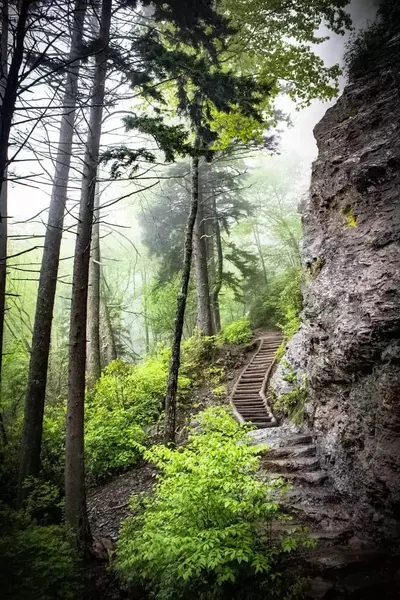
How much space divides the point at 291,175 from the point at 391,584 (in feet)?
72.7

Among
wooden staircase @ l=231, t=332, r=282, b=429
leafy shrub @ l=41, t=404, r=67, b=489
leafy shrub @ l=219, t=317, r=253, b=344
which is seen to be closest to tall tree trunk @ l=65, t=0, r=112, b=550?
leafy shrub @ l=41, t=404, r=67, b=489

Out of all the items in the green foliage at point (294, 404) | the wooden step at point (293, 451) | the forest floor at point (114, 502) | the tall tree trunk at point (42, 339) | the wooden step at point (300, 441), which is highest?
the tall tree trunk at point (42, 339)

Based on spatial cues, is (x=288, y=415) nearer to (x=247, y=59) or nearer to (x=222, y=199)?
(x=247, y=59)

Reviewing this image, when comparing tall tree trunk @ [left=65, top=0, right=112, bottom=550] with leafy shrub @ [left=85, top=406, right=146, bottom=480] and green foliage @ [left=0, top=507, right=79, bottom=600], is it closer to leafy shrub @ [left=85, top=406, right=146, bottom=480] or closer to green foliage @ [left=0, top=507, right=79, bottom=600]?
green foliage @ [left=0, top=507, right=79, bottom=600]

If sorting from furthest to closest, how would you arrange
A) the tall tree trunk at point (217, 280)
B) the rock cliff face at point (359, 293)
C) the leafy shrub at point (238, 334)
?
the tall tree trunk at point (217, 280) < the leafy shrub at point (238, 334) < the rock cliff face at point (359, 293)

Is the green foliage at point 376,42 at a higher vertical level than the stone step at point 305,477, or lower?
higher

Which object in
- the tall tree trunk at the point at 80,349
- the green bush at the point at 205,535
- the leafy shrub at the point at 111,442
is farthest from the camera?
the leafy shrub at the point at 111,442

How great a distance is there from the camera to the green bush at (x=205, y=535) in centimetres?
329

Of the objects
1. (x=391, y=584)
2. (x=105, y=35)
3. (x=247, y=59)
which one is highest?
(x=247, y=59)

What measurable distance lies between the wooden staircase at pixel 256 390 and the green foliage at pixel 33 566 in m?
4.64

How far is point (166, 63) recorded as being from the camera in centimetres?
509

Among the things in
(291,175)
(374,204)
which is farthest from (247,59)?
(291,175)

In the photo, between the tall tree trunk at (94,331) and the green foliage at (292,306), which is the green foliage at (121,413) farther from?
the green foliage at (292,306)

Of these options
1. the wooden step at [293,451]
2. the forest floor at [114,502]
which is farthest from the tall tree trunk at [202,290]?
the wooden step at [293,451]
